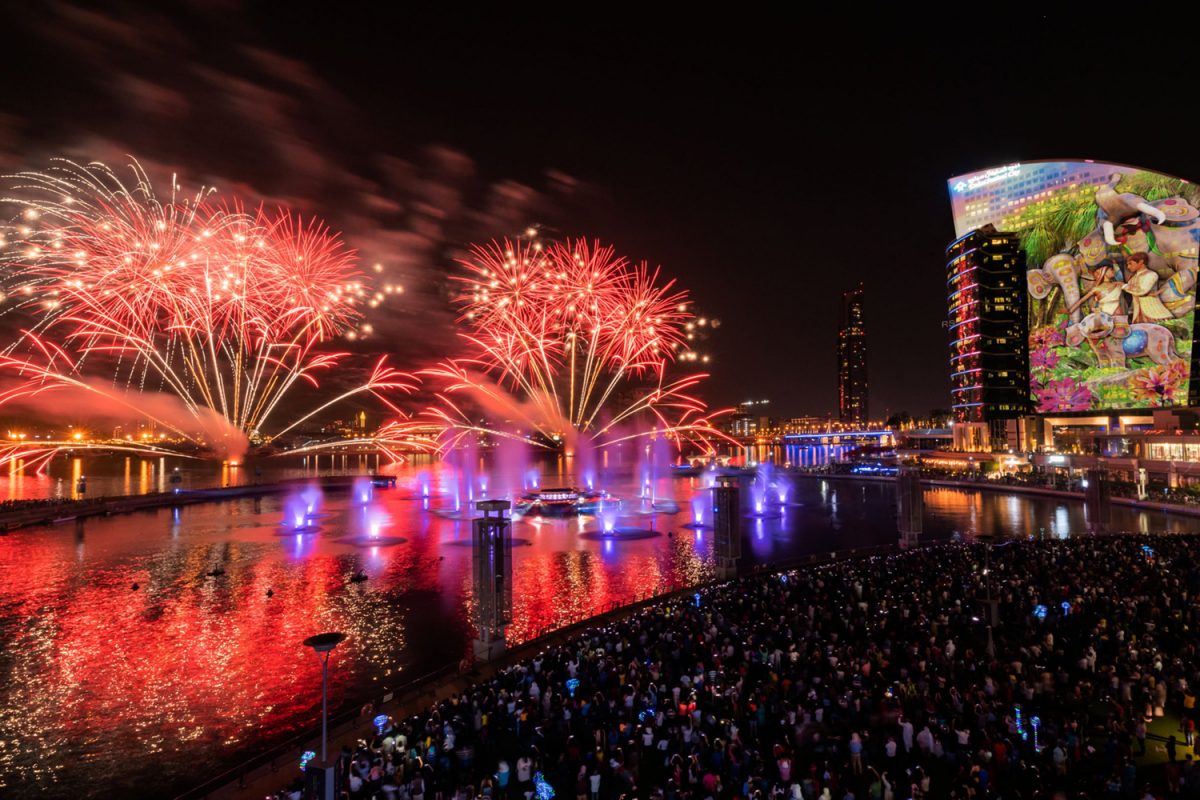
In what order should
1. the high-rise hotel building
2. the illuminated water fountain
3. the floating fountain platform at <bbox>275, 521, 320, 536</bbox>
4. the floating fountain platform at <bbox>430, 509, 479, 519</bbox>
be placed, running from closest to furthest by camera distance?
the floating fountain platform at <bbox>275, 521, 320, 536</bbox> < the illuminated water fountain < the floating fountain platform at <bbox>430, 509, 479, 519</bbox> < the high-rise hotel building

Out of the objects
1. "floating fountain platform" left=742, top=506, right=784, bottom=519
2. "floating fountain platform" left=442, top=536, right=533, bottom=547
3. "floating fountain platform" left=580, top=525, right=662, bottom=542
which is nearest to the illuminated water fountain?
"floating fountain platform" left=442, top=536, right=533, bottom=547

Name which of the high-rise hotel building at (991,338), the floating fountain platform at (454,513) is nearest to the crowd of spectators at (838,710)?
the floating fountain platform at (454,513)

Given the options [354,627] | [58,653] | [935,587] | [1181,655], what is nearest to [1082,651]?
[1181,655]

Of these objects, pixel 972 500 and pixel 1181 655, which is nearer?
pixel 1181 655

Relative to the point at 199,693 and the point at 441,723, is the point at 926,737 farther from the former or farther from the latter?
the point at 199,693

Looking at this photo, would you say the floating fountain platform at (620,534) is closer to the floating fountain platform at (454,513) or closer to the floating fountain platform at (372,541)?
the floating fountain platform at (372,541)

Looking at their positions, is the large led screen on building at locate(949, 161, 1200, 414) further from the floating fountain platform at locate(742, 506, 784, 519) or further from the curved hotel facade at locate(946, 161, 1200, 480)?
the floating fountain platform at locate(742, 506, 784, 519)

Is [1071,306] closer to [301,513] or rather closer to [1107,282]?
[1107,282]
